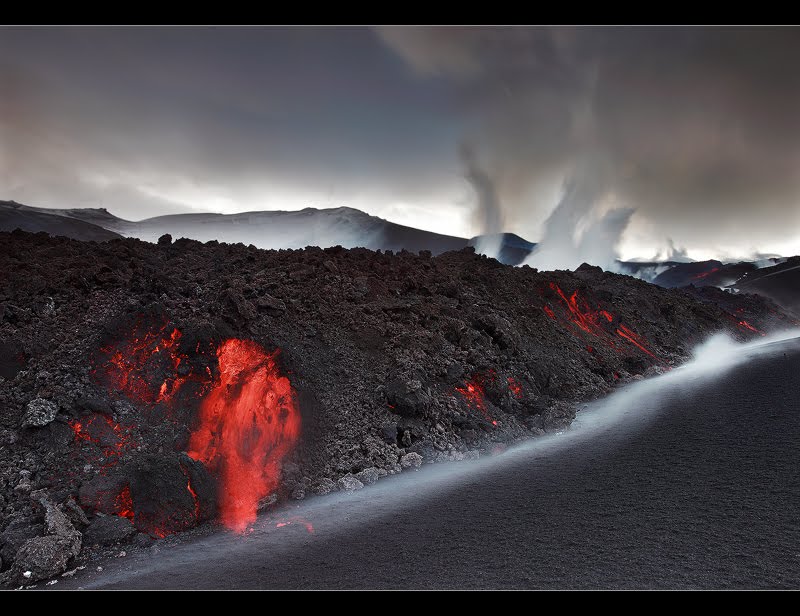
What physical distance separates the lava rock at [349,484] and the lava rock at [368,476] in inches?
5.6

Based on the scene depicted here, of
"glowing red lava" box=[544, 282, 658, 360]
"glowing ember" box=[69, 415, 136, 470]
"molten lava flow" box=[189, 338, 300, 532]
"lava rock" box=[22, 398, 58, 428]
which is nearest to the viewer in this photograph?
"lava rock" box=[22, 398, 58, 428]

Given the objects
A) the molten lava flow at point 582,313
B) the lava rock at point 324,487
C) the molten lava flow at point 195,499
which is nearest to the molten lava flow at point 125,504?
the molten lava flow at point 195,499

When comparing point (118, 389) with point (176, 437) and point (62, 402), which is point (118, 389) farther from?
point (176, 437)

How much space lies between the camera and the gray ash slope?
8977 mm

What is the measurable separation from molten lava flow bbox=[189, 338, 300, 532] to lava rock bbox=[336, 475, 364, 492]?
154 cm

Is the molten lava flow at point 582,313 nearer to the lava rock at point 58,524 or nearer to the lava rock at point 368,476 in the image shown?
the lava rock at point 368,476

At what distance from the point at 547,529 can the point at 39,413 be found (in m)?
10.6

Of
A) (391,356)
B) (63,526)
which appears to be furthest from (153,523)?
(391,356)

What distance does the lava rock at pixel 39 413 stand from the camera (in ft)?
30.3

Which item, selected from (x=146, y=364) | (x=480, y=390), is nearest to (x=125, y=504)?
(x=146, y=364)

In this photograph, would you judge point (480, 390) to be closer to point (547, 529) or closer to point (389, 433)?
point (389, 433)

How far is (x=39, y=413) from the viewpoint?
9359 millimetres

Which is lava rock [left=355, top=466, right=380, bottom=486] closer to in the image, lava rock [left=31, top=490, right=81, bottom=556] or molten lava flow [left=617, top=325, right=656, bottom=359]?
lava rock [left=31, top=490, right=81, bottom=556]

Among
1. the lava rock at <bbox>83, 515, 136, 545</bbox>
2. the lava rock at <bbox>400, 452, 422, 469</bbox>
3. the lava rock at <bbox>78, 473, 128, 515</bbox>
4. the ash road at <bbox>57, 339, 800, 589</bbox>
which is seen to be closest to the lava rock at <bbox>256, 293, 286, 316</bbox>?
the lava rock at <bbox>400, 452, 422, 469</bbox>
